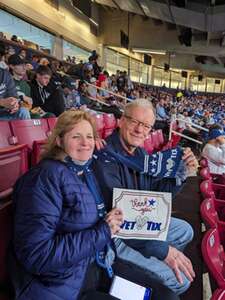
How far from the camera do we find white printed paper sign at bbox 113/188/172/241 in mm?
1315

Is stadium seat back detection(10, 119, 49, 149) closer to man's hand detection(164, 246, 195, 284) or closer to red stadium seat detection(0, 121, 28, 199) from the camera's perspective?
red stadium seat detection(0, 121, 28, 199)

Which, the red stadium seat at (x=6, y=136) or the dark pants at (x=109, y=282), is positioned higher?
the red stadium seat at (x=6, y=136)

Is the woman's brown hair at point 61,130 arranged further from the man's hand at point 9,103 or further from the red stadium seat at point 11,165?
the man's hand at point 9,103

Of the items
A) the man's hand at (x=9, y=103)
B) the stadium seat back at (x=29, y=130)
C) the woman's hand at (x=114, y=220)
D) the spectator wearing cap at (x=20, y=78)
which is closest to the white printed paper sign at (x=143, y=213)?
the woman's hand at (x=114, y=220)

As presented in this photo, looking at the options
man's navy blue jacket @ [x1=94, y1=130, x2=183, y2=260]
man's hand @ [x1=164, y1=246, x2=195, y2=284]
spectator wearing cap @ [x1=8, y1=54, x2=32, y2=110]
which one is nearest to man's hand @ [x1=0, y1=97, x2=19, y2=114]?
spectator wearing cap @ [x1=8, y1=54, x2=32, y2=110]

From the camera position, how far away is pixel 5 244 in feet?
3.78

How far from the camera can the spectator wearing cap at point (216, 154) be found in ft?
12.3

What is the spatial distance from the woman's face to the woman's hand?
23 centimetres

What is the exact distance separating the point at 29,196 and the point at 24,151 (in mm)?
904

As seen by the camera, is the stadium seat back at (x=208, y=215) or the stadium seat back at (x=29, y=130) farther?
the stadium seat back at (x=29, y=130)

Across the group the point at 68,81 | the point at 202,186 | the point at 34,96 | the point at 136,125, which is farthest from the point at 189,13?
the point at 136,125

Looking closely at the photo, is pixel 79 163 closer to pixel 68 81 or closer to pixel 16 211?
pixel 16 211

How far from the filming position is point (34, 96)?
396 centimetres

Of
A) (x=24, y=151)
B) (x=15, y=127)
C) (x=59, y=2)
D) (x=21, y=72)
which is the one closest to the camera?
(x=24, y=151)
